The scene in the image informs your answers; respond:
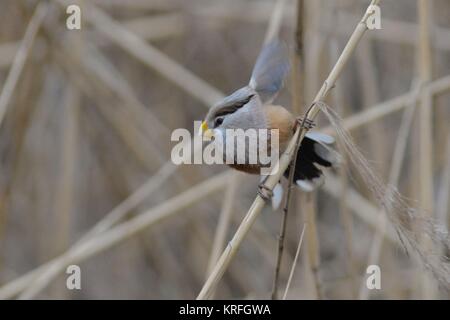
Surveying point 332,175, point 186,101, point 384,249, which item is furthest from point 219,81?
point 384,249

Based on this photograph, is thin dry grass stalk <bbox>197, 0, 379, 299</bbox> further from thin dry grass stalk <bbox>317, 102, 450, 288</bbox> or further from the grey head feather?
the grey head feather

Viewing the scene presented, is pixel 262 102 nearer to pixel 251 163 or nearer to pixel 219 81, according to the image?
pixel 251 163

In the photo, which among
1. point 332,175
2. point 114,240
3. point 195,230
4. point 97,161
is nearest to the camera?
point 114,240

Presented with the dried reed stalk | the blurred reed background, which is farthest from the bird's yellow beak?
the dried reed stalk

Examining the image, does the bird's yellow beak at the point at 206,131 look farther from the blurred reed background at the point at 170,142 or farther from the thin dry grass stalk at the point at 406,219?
the blurred reed background at the point at 170,142

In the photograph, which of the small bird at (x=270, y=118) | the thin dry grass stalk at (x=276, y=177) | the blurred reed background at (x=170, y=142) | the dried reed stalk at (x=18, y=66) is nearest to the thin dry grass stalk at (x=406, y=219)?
the thin dry grass stalk at (x=276, y=177)
